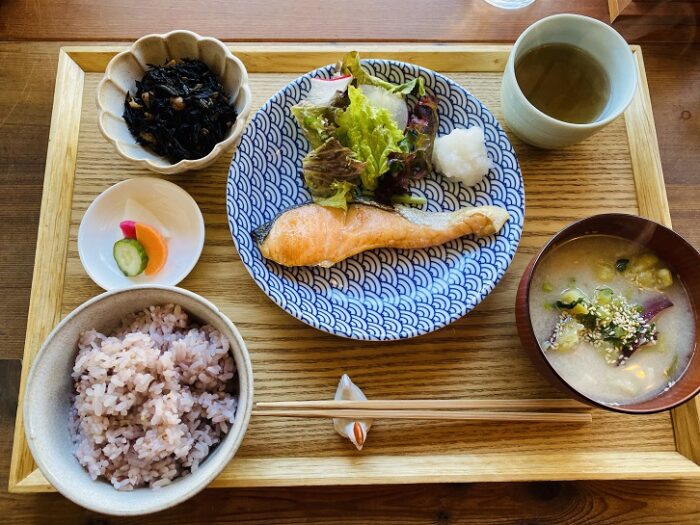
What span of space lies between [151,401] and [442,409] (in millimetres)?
793

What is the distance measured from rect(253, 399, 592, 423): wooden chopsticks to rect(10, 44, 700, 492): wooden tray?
0.20ft

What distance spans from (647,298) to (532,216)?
0.43 m

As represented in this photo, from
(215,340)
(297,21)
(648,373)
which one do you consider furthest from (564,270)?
(297,21)

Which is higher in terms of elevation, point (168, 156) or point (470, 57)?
point (470, 57)

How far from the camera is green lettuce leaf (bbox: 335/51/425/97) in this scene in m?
1.83

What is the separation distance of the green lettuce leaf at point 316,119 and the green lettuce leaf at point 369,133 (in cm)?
3

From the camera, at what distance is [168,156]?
1801 millimetres

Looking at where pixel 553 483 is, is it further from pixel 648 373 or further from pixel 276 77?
pixel 276 77

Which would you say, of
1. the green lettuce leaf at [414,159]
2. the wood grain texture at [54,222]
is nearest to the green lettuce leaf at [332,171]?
the green lettuce leaf at [414,159]

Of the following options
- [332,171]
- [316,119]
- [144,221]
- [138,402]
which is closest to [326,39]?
[316,119]

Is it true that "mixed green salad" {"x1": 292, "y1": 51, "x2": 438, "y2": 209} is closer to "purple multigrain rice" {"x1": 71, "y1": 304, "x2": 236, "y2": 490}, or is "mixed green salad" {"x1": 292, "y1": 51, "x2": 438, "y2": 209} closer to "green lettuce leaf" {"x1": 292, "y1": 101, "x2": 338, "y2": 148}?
"green lettuce leaf" {"x1": 292, "y1": 101, "x2": 338, "y2": 148}

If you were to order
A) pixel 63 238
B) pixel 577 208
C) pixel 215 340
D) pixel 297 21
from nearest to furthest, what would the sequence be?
pixel 215 340
pixel 63 238
pixel 577 208
pixel 297 21

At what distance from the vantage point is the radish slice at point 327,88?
180 centimetres

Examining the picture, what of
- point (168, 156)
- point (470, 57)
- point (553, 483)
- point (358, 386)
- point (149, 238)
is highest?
point (470, 57)
